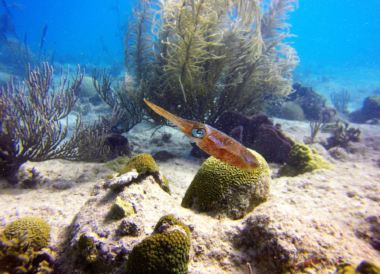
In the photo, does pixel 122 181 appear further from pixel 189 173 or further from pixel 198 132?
pixel 189 173

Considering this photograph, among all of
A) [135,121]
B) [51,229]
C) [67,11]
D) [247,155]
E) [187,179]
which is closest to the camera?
[247,155]

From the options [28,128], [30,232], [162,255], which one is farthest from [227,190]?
[28,128]

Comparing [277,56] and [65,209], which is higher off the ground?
[277,56]

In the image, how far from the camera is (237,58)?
279 inches

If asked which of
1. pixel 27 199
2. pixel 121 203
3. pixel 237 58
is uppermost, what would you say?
pixel 237 58

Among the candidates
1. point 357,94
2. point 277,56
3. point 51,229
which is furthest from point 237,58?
point 357,94

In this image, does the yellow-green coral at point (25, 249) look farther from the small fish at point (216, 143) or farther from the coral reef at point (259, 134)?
the coral reef at point (259, 134)

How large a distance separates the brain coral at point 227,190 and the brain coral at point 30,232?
180 centimetres

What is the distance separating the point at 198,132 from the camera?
173 centimetres

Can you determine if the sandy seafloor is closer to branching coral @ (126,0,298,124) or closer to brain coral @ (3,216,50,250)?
brain coral @ (3,216,50,250)

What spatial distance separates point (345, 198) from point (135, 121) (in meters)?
6.63

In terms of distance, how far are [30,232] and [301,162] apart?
16.9 feet

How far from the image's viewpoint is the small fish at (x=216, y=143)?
1.67 meters

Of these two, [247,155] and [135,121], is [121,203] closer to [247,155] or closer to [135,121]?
[247,155]
